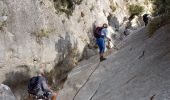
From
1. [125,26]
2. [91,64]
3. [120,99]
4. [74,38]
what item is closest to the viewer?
[120,99]

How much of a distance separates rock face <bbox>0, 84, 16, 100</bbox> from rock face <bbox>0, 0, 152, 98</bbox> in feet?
2.68

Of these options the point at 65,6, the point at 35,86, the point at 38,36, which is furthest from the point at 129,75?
the point at 65,6

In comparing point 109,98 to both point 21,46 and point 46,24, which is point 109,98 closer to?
point 21,46

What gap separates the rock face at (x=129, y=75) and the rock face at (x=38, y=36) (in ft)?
4.85

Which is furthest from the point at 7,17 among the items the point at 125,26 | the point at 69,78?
the point at 125,26

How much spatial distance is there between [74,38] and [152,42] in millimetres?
6209

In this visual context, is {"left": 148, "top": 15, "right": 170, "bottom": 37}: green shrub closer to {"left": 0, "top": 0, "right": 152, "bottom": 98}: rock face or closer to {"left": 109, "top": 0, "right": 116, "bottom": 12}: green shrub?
{"left": 0, "top": 0, "right": 152, "bottom": 98}: rock face

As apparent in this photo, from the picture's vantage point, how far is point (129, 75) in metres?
14.5

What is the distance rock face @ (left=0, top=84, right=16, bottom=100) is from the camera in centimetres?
1605

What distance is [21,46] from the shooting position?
1836cm

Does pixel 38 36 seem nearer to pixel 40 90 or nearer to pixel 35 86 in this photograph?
pixel 35 86

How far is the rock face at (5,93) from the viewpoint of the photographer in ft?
52.6

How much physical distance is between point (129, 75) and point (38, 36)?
6485 millimetres

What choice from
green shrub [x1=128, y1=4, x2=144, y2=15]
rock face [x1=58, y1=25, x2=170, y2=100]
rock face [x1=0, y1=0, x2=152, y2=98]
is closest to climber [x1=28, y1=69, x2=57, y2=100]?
rock face [x1=58, y1=25, x2=170, y2=100]
